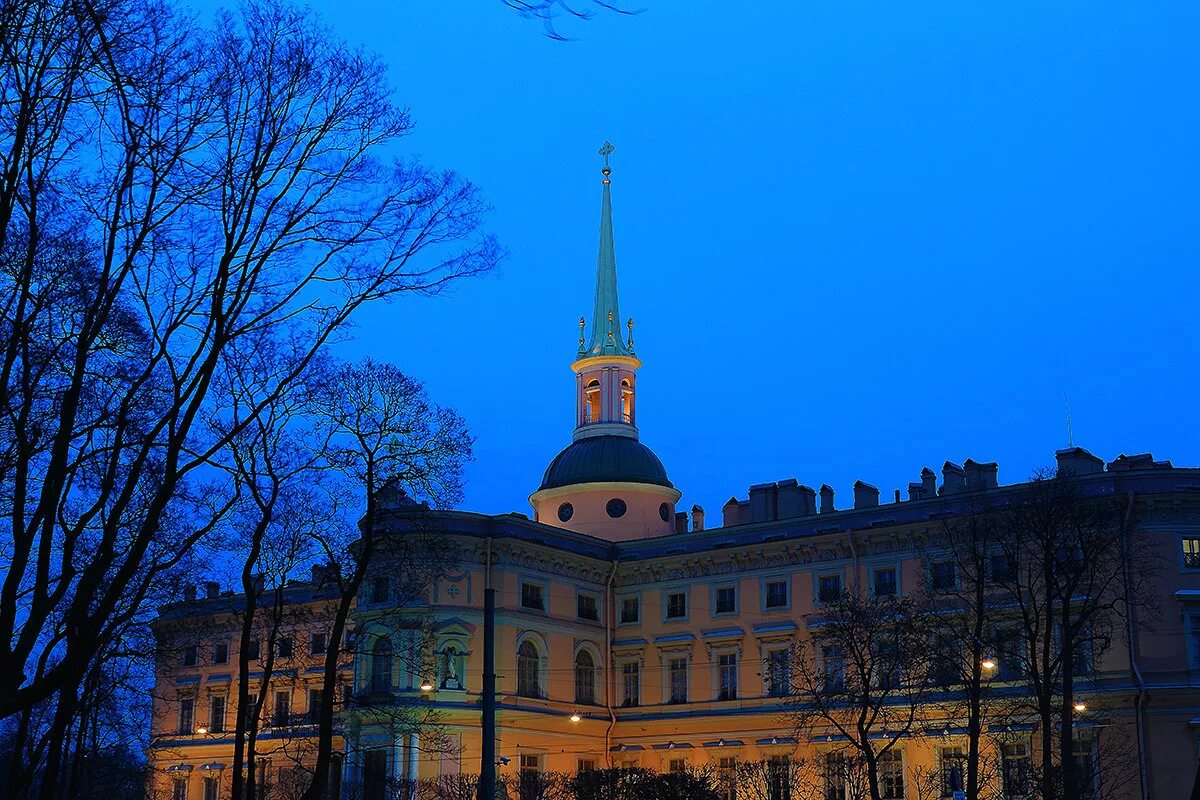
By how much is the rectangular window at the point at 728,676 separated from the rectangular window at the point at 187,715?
107 feet

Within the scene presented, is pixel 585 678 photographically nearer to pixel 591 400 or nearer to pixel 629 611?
pixel 629 611

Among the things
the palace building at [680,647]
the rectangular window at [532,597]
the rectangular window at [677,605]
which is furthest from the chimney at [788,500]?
the rectangular window at [532,597]

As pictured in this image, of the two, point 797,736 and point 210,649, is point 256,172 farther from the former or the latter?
point 210,649

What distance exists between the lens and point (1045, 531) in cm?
4662

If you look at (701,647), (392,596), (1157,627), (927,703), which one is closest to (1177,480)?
(1157,627)

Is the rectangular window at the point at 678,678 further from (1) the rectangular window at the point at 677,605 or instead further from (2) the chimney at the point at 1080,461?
(2) the chimney at the point at 1080,461

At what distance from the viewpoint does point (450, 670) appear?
66.1 m

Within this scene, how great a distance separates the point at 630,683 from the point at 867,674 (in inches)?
1143

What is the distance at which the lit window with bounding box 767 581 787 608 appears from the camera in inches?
2724

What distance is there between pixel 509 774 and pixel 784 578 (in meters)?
16.1

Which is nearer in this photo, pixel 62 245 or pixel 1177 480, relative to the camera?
pixel 62 245

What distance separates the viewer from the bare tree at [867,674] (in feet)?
159

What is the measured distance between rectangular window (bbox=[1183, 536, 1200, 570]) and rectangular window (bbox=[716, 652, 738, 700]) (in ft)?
70.4

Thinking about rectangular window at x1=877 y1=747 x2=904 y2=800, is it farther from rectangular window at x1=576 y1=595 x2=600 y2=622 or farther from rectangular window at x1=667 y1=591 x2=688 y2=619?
rectangular window at x1=576 y1=595 x2=600 y2=622
